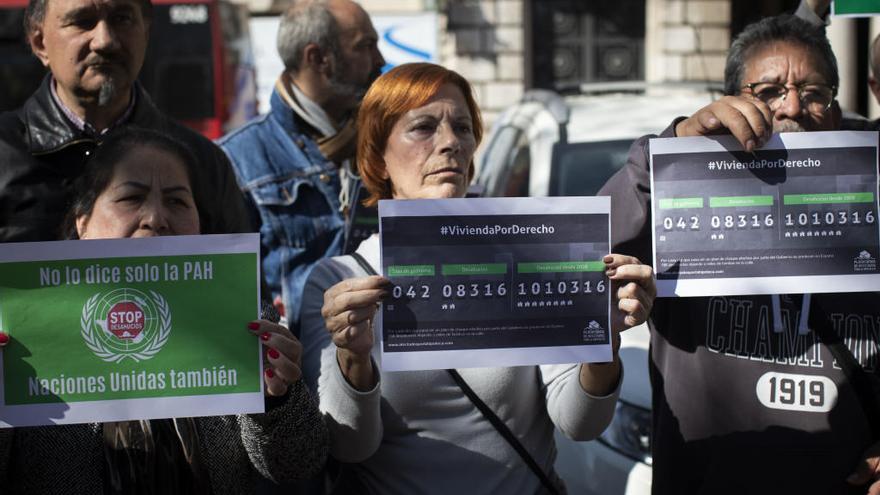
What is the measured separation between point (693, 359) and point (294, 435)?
102 cm

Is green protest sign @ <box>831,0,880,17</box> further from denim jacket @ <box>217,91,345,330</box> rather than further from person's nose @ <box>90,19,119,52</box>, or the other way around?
person's nose @ <box>90,19,119,52</box>

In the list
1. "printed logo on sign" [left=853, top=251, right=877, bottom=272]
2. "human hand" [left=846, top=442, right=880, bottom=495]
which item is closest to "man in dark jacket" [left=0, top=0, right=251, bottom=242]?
"printed logo on sign" [left=853, top=251, right=877, bottom=272]

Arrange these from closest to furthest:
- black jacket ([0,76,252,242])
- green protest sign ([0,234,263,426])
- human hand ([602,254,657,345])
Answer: green protest sign ([0,234,263,426]) → human hand ([602,254,657,345]) → black jacket ([0,76,252,242])

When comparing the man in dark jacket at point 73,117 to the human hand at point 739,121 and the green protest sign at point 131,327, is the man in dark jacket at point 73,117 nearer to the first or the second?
the green protest sign at point 131,327

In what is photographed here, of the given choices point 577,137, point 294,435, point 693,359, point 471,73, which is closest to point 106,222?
point 294,435

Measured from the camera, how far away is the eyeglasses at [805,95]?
110 inches

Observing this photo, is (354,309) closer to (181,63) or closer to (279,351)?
(279,351)

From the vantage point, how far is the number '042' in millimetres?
2688

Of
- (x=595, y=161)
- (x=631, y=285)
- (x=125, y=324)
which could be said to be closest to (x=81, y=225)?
(x=125, y=324)

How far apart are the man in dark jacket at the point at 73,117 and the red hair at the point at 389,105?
43cm

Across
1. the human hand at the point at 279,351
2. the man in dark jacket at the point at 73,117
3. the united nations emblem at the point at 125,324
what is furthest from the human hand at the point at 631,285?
the man in dark jacket at the point at 73,117

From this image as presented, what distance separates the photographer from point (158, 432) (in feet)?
8.14

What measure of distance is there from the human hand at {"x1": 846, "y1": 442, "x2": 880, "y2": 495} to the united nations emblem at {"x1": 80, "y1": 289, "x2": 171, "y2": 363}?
1629mm

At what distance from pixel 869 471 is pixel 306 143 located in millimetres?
2381
